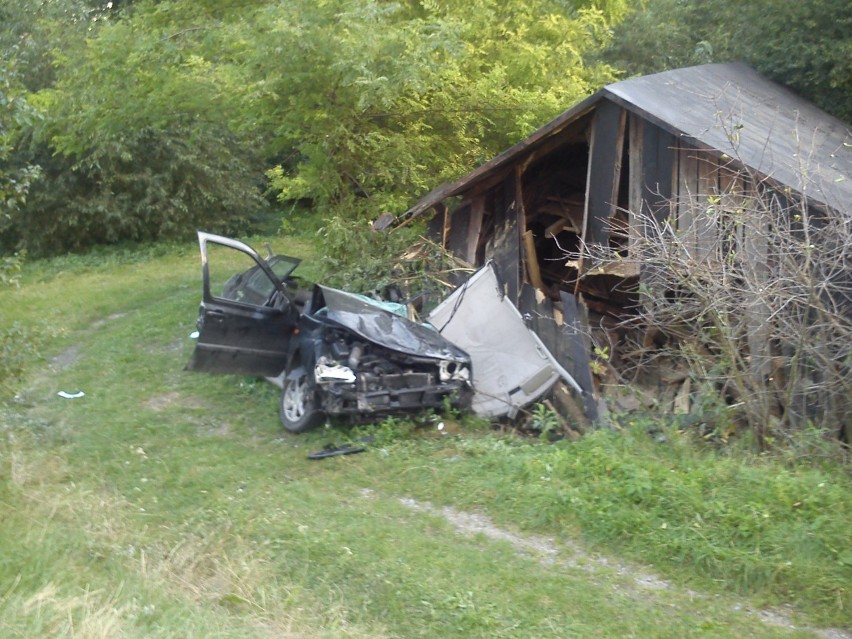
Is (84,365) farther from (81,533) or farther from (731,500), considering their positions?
(731,500)

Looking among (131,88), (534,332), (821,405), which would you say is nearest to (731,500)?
(821,405)

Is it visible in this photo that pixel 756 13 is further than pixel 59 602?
Yes

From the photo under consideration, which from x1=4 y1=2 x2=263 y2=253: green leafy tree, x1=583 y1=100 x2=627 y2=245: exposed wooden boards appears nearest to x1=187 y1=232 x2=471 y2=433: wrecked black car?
x1=583 y1=100 x2=627 y2=245: exposed wooden boards

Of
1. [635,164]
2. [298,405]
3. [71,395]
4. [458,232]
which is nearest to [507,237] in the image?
[458,232]

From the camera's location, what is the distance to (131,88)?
1347 centimetres

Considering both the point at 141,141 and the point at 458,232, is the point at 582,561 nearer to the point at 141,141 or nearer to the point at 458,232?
the point at 458,232

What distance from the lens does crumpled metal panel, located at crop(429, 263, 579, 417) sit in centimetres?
933

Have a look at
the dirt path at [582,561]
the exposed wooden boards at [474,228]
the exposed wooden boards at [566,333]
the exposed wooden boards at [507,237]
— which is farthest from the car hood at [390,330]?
the exposed wooden boards at [474,228]

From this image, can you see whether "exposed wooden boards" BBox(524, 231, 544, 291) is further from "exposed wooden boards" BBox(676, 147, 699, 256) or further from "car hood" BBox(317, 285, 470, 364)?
"exposed wooden boards" BBox(676, 147, 699, 256)

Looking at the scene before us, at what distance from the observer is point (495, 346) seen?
9859 mm

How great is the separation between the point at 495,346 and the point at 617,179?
2.42m

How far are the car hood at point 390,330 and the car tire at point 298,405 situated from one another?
76 centimetres

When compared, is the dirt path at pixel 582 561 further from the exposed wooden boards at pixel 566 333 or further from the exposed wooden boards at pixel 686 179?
the exposed wooden boards at pixel 686 179

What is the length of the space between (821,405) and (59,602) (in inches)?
237
